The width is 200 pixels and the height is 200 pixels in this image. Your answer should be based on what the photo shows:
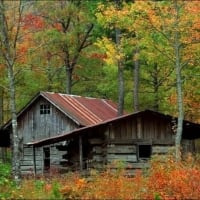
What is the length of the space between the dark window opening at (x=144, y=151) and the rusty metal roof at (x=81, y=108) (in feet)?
14.3

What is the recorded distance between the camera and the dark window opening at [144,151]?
3175 cm

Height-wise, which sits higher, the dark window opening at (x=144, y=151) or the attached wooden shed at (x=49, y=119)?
the attached wooden shed at (x=49, y=119)

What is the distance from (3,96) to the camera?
4912 centimetres

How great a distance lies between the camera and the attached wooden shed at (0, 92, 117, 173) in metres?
35.6

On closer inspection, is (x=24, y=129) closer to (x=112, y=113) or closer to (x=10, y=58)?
(x=112, y=113)

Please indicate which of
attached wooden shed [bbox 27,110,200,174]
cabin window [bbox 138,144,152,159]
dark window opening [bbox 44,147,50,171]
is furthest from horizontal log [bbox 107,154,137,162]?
dark window opening [bbox 44,147,50,171]

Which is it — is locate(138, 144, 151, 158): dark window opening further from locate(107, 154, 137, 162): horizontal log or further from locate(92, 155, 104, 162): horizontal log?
locate(92, 155, 104, 162): horizontal log

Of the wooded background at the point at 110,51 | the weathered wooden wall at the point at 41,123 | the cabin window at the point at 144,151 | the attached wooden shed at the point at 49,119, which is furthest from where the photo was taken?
the weathered wooden wall at the point at 41,123

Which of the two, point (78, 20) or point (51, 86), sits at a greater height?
point (78, 20)

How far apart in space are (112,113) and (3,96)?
44.5 feet

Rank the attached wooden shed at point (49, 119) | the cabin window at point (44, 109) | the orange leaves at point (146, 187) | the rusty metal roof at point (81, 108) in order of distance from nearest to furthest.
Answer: the orange leaves at point (146, 187)
the rusty metal roof at point (81, 108)
the attached wooden shed at point (49, 119)
the cabin window at point (44, 109)

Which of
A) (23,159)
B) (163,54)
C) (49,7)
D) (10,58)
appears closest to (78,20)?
(49,7)

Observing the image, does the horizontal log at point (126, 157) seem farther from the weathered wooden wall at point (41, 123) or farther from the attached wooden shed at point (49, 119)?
the weathered wooden wall at point (41, 123)

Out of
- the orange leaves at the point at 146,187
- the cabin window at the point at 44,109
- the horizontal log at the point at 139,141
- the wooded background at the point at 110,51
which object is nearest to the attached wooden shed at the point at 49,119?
the cabin window at the point at 44,109
